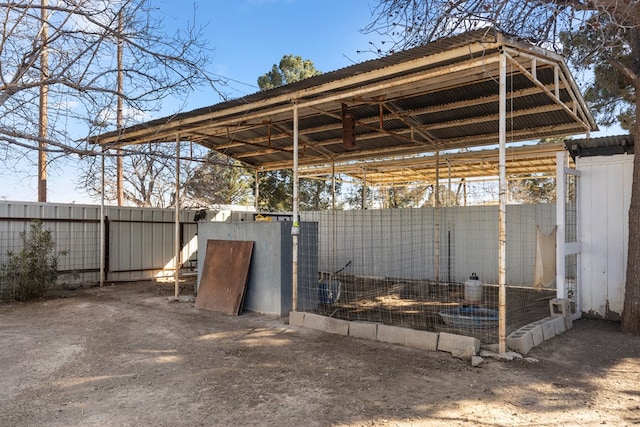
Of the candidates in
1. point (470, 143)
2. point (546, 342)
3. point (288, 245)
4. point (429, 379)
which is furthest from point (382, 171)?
point (429, 379)

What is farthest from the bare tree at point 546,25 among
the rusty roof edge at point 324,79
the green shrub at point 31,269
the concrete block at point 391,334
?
the green shrub at point 31,269

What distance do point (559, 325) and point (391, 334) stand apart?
A: 2257 mm

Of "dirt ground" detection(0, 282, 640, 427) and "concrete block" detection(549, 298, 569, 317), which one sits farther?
"concrete block" detection(549, 298, 569, 317)

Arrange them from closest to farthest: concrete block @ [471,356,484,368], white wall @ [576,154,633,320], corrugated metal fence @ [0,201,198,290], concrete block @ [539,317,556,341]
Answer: concrete block @ [471,356,484,368] < concrete block @ [539,317,556,341] < white wall @ [576,154,633,320] < corrugated metal fence @ [0,201,198,290]

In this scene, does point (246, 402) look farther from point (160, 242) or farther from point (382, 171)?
point (382, 171)

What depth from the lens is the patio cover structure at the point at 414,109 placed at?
4.47 m

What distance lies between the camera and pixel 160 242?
436 inches

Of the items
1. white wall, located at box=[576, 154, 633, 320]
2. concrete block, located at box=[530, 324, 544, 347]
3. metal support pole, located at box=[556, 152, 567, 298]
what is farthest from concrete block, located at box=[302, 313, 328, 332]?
white wall, located at box=[576, 154, 633, 320]

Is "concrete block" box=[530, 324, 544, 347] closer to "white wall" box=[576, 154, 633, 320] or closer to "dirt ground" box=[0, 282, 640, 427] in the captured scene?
"dirt ground" box=[0, 282, 640, 427]

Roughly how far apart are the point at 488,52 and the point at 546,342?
3345mm

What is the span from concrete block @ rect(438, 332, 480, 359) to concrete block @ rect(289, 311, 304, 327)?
201 cm

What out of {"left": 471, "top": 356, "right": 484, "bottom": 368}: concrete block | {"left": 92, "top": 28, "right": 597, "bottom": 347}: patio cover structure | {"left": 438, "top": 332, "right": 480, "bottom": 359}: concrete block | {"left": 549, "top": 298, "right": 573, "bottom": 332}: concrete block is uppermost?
{"left": 92, "top": 28, "right": 597, "bottom": 347}: patio cover structure

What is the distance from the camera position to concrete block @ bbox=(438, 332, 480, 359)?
4.33 meters

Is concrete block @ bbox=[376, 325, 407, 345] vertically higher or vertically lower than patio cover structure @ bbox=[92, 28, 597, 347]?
lower
